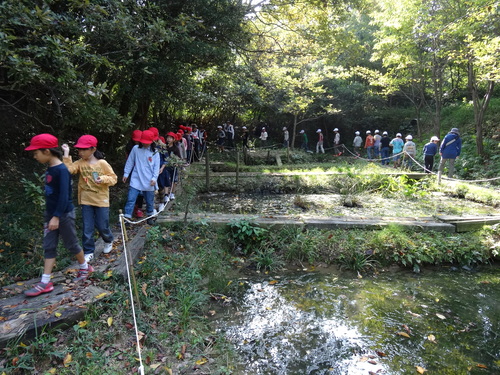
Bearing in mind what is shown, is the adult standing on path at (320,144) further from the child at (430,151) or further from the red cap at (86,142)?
the red cap at (86,142)

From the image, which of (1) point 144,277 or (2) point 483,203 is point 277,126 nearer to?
(2) point 483,203

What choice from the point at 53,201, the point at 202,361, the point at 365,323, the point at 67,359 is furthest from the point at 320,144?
the point at 67,359

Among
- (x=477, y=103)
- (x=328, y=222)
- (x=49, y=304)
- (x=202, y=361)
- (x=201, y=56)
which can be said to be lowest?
(x=202, y=361)

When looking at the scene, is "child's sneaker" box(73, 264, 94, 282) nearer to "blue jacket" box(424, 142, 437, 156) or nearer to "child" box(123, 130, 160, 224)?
"child" box(123, 130, 160, 224)

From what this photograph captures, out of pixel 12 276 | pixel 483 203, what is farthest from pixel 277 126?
pixel 12 276

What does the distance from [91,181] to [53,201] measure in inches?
23.8

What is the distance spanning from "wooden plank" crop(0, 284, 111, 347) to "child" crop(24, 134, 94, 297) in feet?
0.44

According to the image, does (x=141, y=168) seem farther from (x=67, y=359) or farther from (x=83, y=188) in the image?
(x=67, y=359)

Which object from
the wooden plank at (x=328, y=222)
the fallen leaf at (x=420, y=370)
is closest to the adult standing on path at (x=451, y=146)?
the wooden plank at (x=328, y=222)

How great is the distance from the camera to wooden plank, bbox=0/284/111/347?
2.79m

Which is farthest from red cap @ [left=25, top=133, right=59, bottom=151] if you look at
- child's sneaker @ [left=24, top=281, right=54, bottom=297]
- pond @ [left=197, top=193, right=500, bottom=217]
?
pond @ [left=197, top=193, right=500, bottom=217]

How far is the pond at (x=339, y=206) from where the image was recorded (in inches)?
296

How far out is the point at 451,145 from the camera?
10078 millimetres

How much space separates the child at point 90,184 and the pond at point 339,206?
361 cm
